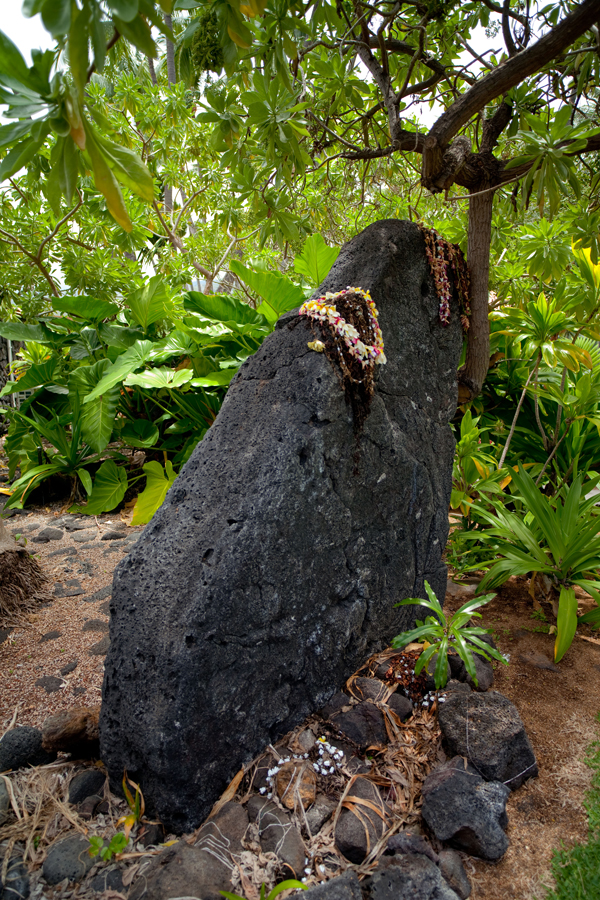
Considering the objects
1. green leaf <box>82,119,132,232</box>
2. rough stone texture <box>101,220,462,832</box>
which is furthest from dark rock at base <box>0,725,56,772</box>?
green leaf <box>82,119,132,232</box>

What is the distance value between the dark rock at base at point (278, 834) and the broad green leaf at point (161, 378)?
2.29m

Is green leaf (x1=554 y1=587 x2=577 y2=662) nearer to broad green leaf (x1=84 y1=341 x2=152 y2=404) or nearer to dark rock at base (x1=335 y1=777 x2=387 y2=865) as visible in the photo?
dark rock at base (x1=335 y1=777 x2=387 y2=865)

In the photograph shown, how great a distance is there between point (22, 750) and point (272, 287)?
253cm

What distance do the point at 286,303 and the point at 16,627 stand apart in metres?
2.25

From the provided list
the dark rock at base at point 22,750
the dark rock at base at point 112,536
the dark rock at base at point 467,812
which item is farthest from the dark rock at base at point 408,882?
the dark rock at base at point 112,536

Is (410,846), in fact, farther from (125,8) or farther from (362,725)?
(125,8)

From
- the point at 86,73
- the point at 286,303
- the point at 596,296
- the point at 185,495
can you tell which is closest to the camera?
the point at 86,73

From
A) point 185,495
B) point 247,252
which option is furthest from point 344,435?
point 247,252

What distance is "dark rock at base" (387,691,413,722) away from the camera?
1.76m

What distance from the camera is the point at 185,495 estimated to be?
→ 5.28 ft

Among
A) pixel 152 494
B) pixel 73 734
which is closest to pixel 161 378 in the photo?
pixel 152 494

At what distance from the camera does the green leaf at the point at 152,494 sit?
3.19 meters

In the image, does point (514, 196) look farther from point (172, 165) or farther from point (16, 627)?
point (172, 165)

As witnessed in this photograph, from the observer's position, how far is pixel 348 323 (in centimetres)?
177
